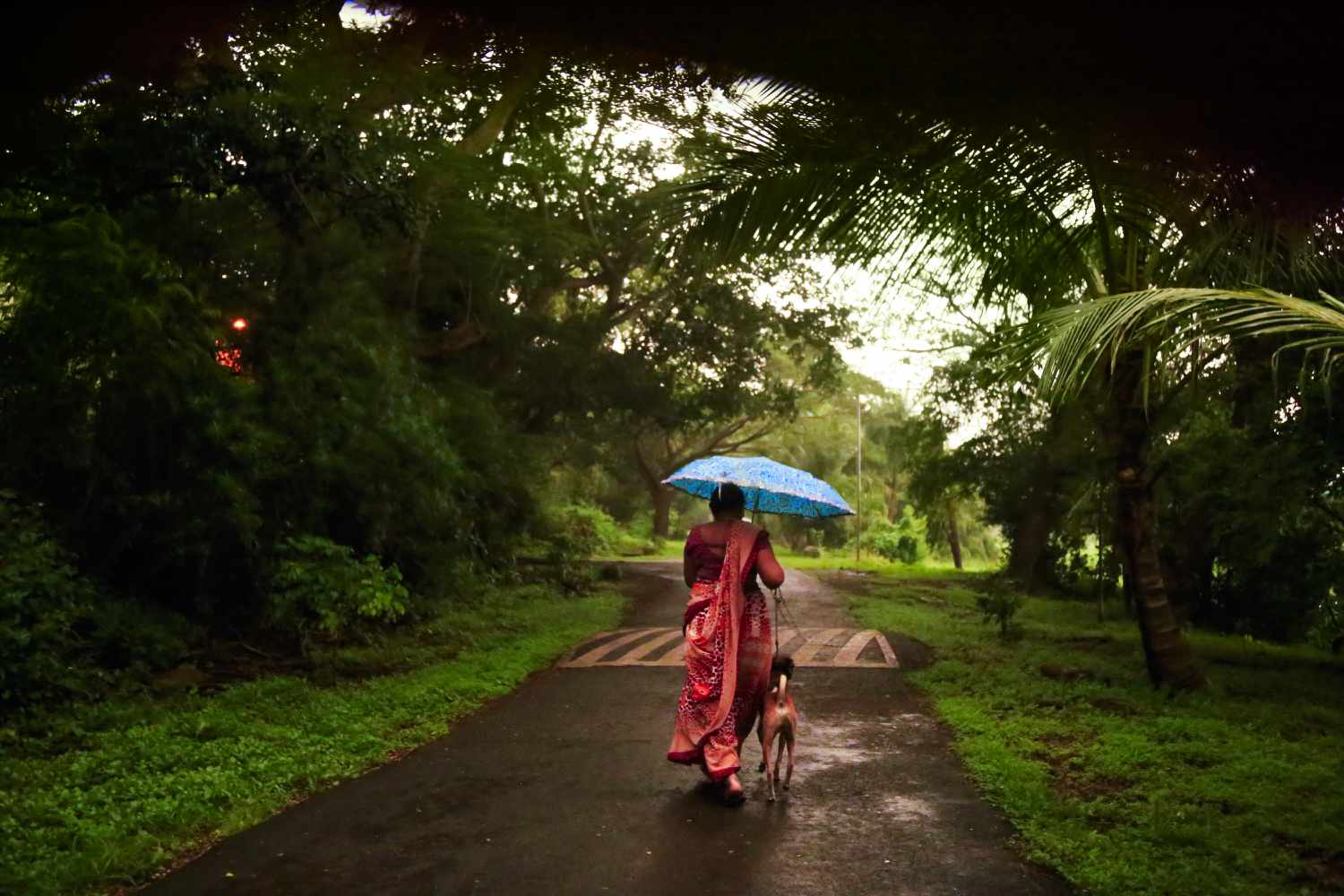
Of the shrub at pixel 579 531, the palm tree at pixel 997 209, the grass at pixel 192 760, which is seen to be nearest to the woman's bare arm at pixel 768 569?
the palm tree at pixel 997 209

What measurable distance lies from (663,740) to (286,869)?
3.24 meters

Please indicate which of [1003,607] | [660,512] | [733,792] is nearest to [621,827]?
[733,792]

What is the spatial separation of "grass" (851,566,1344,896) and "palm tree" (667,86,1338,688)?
2177mm

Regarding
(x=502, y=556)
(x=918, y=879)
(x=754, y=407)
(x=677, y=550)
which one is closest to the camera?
(x=918, y=879)

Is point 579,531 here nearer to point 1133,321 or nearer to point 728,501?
point 728,501

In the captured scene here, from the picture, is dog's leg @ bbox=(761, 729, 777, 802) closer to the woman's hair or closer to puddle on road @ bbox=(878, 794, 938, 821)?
puddle on road @ bbox=(878, 794, 938, 821)

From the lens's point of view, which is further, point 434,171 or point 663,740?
point 434,171

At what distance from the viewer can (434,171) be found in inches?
519

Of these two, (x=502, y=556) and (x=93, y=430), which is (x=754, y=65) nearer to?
(x=93, y=430)

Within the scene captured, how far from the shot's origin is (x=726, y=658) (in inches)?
247

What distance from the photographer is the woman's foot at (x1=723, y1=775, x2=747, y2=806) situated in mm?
5809

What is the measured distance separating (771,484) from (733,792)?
2.18m

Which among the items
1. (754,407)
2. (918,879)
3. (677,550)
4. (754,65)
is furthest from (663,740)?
(677,550)

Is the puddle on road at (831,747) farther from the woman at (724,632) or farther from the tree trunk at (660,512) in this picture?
the tree trunk at (660,512)
